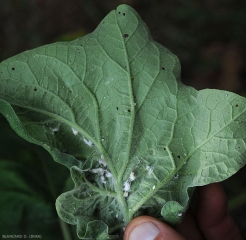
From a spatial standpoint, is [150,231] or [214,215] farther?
[214,215]

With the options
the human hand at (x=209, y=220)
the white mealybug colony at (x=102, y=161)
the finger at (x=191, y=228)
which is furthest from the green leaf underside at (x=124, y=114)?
the finger at (x=191, y=228)

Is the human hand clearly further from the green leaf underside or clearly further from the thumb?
the green leaf underside

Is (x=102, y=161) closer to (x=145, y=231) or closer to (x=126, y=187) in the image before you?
(x=126, y=187)

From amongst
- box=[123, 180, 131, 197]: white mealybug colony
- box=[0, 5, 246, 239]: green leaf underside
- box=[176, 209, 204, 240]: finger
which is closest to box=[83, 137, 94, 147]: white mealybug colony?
box=[0, 5, 246, 239]: green leaf underside

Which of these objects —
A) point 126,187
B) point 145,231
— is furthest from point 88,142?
point 145,231

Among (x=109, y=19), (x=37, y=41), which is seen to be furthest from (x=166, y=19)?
(x=109, y=19)

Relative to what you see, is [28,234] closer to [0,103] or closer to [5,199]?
[5,199]

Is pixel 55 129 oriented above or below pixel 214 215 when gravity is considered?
above
